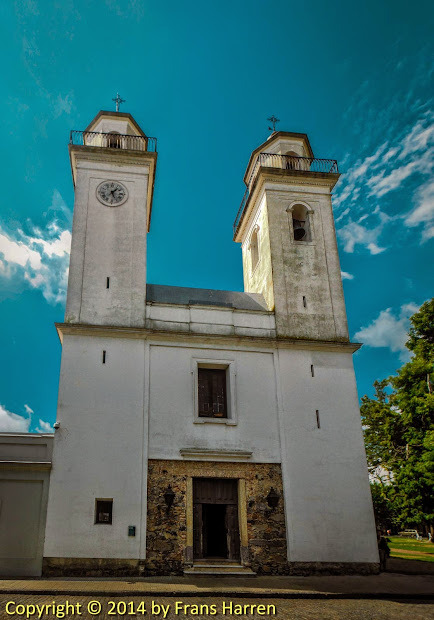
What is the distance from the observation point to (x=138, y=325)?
18.0 meters

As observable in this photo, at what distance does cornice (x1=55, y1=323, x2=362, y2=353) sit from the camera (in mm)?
17453

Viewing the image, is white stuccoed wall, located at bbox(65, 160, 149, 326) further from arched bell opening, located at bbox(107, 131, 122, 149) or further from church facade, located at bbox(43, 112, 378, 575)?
arched bell opening, located at bbox(107, 131, 122, 149)

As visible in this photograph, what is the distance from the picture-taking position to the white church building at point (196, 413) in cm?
1560

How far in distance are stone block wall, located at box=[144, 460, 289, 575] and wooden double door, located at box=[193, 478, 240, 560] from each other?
361 millimetres

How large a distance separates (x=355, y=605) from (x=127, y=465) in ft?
23.9

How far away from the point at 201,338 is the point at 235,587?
7722mm

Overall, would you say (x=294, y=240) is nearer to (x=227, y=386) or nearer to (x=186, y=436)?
(x=227, y=386)

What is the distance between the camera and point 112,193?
2011 centimetres

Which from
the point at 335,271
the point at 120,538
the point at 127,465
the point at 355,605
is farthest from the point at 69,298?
the point at 355,605

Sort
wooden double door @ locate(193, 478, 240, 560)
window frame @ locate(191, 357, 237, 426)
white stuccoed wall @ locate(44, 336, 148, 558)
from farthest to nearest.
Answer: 1. window frame @ locate(191, 357, 237, 426)
2. wooden double door @ locate(193, 478, 240, 560)
3. white stuccoed wall @ locate(44, 336, 148, 558)

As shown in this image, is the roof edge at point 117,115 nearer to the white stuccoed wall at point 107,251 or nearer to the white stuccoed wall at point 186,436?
the white stuccoed wall at point 107,251

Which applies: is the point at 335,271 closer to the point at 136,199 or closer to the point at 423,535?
the point at 136,199

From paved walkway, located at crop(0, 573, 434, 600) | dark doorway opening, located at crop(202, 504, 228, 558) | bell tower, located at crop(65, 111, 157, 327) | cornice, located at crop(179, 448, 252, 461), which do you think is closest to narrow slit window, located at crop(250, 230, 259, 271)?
bell tower, located at crop(65, 111, 157, 327)

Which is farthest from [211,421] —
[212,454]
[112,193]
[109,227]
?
[112,193]
